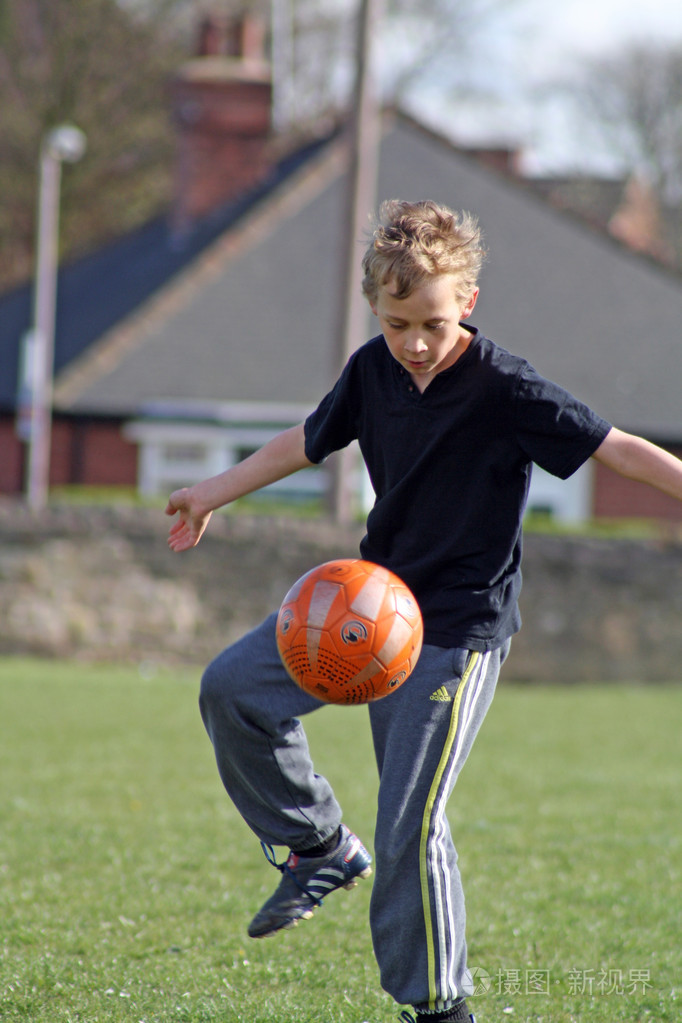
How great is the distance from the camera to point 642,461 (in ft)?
10.9

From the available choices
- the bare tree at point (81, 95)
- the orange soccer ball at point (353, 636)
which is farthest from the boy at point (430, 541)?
the bare tree at point (81, 95)

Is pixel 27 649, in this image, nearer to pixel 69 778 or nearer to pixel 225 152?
pixel 69 778

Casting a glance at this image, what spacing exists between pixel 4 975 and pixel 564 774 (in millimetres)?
5698

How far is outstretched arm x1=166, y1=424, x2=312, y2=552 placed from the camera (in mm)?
3791

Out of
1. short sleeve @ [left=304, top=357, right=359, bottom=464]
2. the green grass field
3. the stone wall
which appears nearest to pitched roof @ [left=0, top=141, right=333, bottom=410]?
the stone wall

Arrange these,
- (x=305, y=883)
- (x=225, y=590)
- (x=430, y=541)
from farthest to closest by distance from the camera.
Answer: (x=225, y=590), (x=305, y=883), (x=430, y=541)

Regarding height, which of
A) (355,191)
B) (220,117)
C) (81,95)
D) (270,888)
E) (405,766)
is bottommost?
(270,888)

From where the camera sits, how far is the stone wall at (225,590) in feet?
46.3

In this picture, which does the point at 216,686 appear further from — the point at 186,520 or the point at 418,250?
the point at 418,250

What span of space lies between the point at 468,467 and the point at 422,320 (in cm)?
45

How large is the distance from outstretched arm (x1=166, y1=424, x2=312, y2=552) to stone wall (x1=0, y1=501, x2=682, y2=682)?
34.5 ft

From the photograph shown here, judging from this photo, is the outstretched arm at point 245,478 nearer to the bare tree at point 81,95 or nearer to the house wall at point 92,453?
the house wall at point 92,453

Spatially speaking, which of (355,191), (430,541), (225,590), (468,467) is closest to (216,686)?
(430,541)

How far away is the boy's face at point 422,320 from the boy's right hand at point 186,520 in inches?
35.1
